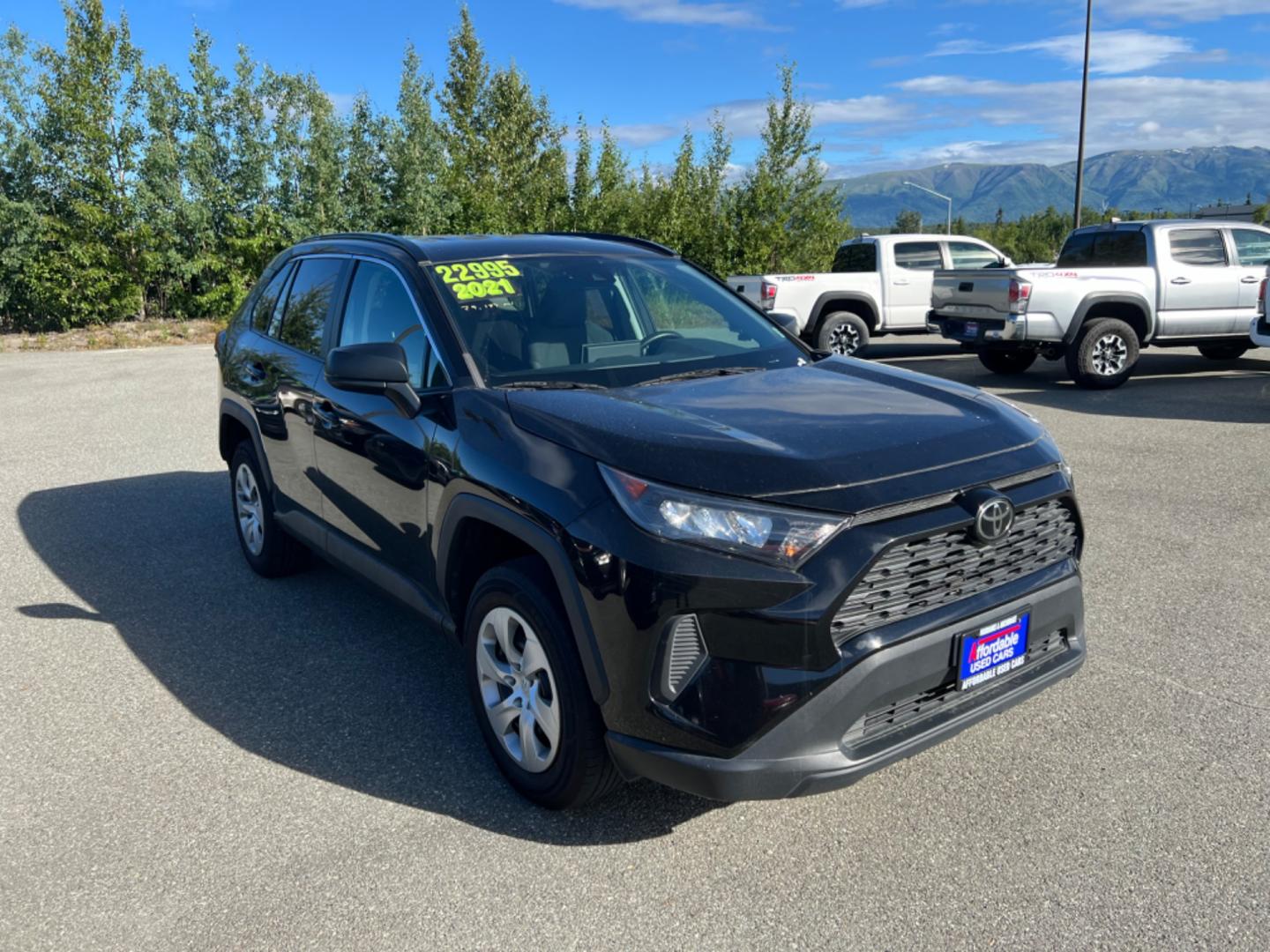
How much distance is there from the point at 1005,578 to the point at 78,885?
2.88 metres

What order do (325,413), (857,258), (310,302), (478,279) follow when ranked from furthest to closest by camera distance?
(857,258)
(310,302)
(325,413)
(478,279)

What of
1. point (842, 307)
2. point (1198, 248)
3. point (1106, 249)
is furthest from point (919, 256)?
point (1198, 248)

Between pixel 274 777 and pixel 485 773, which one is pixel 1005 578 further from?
pixel 274 777

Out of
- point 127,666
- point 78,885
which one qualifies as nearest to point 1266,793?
point 78,885

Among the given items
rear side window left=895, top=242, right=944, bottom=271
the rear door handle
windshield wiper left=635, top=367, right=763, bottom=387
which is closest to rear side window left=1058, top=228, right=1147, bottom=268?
rear side window left=895, top=242, right=944, bottom=271

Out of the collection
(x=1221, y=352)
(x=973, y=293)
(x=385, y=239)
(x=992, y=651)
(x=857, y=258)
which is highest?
(x=385, y=239)

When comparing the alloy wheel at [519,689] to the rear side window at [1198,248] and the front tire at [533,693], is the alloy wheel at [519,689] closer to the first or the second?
the front tire at [533,693]

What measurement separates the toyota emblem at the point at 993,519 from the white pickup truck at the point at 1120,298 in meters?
9.97

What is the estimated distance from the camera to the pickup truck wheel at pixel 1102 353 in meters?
12.2

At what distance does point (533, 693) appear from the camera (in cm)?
321

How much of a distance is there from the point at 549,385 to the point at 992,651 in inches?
67.0

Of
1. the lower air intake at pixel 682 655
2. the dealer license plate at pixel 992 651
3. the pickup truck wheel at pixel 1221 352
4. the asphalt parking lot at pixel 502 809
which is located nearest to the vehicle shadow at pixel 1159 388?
the pickup truck wheel at pixel 1221 352

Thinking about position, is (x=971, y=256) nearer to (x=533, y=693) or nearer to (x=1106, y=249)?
(x=1106, y=249)

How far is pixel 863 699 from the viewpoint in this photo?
2721 millimetres
